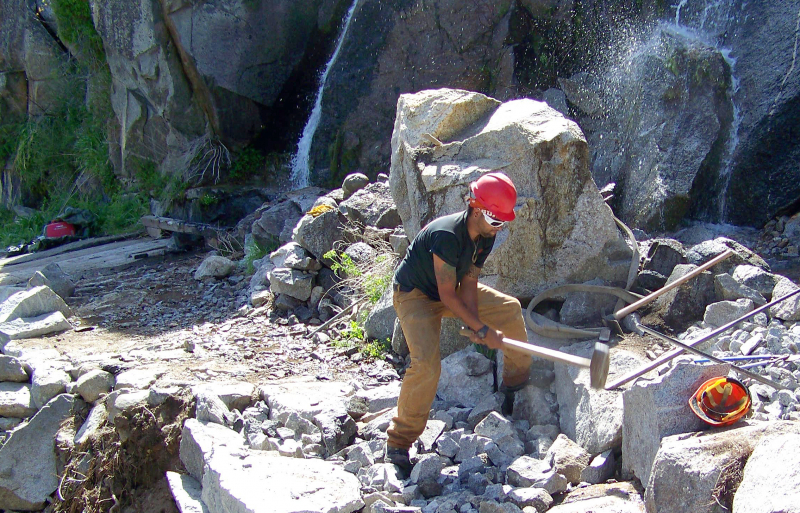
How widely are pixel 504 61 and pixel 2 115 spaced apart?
39.8 feet

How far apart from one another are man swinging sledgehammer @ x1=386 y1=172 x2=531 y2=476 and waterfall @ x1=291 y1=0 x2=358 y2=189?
7.72 metres

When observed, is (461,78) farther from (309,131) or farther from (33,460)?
(33,460)

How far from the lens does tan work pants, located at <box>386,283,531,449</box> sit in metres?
3.81

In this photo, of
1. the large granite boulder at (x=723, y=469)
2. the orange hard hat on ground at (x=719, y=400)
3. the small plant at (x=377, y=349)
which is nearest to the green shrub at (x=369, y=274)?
the small plant at (x=377, y=349)

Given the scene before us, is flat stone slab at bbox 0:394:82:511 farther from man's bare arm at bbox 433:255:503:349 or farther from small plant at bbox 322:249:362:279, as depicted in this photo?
man's bare arm at bbox 433:255:503:349

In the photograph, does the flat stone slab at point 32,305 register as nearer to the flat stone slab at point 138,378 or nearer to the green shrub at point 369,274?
the flat stone slab at point 138,378

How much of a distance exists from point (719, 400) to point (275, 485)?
2128mm

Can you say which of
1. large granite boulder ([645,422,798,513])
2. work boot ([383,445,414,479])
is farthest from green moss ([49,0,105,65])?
large granite boulder ([645,422,798,513])

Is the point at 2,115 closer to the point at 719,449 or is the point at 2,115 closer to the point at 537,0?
the point at 537,0

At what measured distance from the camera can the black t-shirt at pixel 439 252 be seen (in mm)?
3686

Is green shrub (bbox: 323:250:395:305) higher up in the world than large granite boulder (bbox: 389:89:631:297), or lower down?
lower down

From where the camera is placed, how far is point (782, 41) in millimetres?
7207

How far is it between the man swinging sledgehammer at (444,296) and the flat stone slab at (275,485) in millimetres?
499

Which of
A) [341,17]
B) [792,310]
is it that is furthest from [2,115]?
[792,310]
